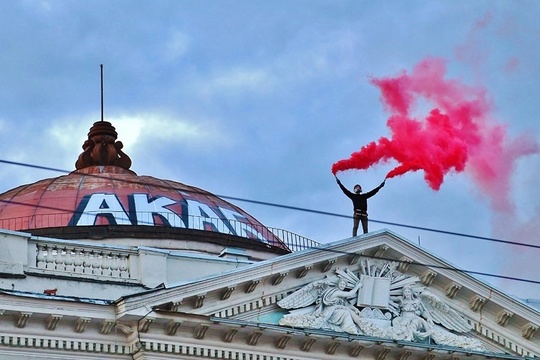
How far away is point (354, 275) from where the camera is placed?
37.8m

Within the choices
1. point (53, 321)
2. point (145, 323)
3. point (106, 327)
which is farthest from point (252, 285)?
point (53, 321)

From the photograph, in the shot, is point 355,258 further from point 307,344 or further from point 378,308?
point 307,344

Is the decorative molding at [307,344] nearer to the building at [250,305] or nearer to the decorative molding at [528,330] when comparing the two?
the building at [250,305]

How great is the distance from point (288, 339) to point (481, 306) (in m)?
5.63

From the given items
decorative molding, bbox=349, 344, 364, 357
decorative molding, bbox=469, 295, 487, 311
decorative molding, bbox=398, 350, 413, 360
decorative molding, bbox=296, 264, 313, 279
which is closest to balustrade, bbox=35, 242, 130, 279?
decorative molding, bbox=296, 264, 313, 279

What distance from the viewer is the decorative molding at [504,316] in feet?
129

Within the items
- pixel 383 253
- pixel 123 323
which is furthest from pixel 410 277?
pixel 123 323

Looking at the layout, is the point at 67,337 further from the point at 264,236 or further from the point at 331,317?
the point at 264,236

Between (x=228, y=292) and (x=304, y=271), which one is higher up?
(x=304, y=271)

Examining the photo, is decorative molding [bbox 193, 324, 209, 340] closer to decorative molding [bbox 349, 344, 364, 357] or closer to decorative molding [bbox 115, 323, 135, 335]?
decorative molding [bbox 115, 323, 135, 335]

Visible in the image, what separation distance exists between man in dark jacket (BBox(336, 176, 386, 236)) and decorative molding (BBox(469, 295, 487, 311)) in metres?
3.09

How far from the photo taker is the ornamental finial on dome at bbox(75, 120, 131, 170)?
162 feet

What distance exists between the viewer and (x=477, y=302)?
1544 inches

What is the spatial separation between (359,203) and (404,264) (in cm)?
185
